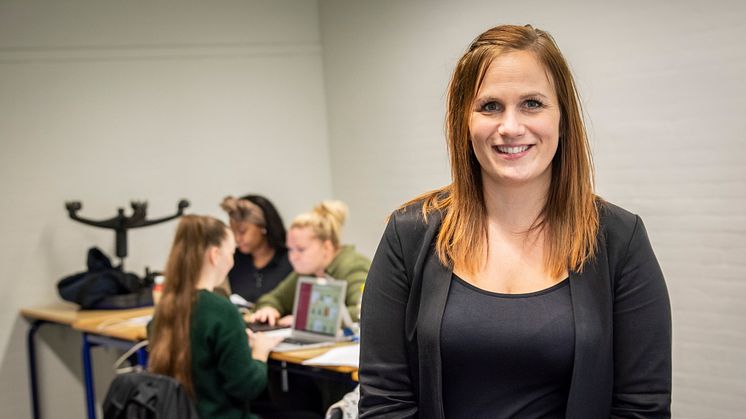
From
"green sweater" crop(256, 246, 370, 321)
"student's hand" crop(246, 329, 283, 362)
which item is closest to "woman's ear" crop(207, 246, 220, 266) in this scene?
"student's hand" crop(246, 329, 283, 362)

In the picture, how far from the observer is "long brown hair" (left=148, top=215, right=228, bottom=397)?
10.2 ft

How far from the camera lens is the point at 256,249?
468cm

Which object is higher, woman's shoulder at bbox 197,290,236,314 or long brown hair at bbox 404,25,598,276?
long brown hair at bbox 404,25,598,276

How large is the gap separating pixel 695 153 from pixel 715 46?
419 mm

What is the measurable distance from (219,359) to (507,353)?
193 cm

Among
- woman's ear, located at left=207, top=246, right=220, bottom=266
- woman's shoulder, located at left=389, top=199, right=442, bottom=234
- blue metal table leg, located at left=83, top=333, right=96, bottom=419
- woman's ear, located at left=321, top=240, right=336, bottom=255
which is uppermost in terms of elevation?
woman's shoulder, located at left=389, top=199, right=442, bottom=234

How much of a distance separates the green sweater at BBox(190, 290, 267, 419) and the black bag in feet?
5.15

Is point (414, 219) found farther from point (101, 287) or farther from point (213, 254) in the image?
point (101, 287)

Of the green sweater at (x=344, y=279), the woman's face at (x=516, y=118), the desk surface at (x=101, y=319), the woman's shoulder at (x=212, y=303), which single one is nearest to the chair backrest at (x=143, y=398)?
the woman's shoulder at (x=212, y=303)

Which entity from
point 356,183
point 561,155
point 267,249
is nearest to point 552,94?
point 561,155

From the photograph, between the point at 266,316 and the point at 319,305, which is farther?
the point at 266,316

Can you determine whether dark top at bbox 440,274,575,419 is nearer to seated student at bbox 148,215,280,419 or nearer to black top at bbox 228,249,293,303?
seated student at bbox 148,215,280,419

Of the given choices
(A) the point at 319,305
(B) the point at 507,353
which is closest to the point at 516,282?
(B) the point at 507,353

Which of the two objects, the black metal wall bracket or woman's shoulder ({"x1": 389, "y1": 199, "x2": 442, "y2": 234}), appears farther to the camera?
the black metal wall bracket
